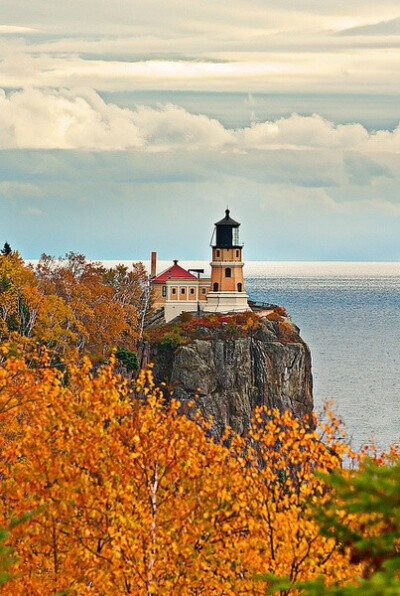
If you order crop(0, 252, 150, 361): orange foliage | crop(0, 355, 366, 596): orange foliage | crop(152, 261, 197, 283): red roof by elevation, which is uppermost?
crop(152, 261, 197, 283): red roof

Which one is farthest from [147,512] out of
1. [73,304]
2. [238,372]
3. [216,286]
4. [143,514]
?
[216,286]

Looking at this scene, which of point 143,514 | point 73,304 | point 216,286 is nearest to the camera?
point 143,514


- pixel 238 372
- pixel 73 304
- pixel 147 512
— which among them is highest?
pixel 73 304

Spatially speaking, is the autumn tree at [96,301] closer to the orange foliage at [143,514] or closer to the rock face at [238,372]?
the rock face at [238,372]

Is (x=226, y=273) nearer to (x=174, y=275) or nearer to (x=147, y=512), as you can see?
(x=174, y=275)

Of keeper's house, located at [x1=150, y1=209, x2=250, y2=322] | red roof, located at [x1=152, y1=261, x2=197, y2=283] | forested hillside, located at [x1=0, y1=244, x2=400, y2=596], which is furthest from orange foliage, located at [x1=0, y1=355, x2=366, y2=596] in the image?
red roof, located at [x1=152, y1=261, x2=197, y2=283]

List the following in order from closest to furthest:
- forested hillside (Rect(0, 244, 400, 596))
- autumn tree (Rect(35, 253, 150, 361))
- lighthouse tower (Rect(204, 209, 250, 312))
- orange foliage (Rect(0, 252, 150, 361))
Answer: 1. forested hillside (Rect(0, 244, 400, 596))
2. orange foliage (Rect(0, 252, 150, 361))
3. autumn tree (Rect(35, 253, 150, 361))
4. lighthouse tower (Rect(204, 209, 250, 312))

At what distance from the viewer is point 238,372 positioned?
4055 inches

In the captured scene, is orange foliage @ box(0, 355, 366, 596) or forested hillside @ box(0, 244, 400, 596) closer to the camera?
forested hillside @ box(0, 244, 400, 596)

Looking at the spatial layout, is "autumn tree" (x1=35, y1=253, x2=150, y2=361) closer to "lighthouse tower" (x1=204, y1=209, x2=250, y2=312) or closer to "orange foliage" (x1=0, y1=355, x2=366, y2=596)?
"lighthouse tower" (x1=204, y1=209, x2=250, y2=312)

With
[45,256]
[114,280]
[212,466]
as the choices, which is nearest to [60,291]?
[45,256]

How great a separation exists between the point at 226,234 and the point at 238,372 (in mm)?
24489

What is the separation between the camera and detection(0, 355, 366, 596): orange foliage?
84.0ft

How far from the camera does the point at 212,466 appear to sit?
2975 cm
